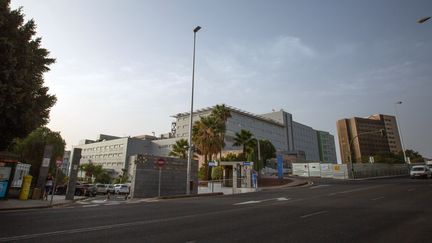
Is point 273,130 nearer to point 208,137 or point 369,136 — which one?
point 369,136

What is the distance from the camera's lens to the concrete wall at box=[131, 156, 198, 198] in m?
22.3

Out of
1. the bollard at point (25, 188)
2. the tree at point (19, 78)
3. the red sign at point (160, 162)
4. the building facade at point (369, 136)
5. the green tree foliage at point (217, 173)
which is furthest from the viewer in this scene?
the building facade at point (369, 136)

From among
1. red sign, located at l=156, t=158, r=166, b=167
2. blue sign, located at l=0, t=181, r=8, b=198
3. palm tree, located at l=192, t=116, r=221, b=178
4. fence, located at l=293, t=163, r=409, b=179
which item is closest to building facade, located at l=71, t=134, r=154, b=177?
palm tree, located at l=192, t=116, r=221, b=178

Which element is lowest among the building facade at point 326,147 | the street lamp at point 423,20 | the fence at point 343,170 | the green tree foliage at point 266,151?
the fence at point 343,170

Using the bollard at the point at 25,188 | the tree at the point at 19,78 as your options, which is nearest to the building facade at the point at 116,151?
the bollard at the point at 25,188

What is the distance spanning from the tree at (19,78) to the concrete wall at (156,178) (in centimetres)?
919

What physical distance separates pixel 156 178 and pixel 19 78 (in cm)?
1413

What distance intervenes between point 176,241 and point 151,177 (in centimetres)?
1820

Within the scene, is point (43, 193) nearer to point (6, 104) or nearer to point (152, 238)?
point (6, 104)

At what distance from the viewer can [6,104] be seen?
11766 mm

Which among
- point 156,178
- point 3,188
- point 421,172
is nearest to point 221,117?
point 156,178

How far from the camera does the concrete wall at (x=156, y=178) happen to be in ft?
73.3

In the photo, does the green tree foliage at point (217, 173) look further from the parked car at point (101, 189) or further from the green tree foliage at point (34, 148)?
the green tree foliage at point (34, 148)

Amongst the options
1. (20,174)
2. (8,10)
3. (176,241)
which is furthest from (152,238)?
(20,174)
